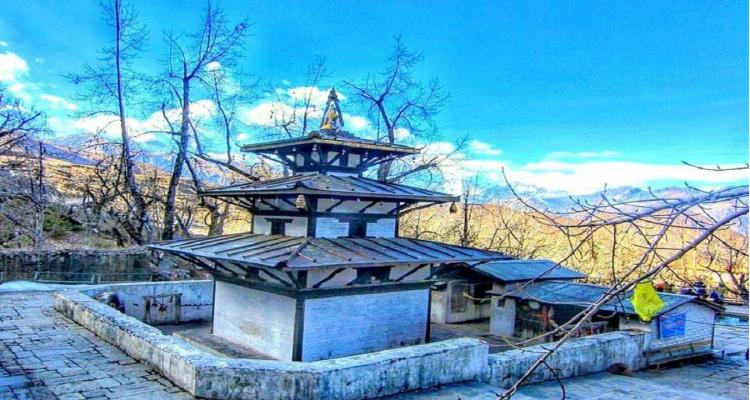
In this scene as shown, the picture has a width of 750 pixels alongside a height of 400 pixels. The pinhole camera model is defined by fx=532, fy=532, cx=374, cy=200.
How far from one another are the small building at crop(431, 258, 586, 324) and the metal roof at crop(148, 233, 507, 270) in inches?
137

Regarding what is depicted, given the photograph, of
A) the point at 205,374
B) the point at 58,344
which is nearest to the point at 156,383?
the point at 205,374

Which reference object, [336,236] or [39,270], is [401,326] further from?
[39,270]

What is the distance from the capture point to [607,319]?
11.6 metres

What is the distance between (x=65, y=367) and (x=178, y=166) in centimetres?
1254

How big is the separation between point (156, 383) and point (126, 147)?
1414 cm

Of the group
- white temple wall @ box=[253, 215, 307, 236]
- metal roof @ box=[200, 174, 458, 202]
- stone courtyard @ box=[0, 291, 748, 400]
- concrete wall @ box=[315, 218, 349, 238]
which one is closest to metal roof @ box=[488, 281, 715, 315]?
stone courtyard @ box=[0, 291, 748, 400]

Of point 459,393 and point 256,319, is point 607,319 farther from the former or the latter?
point 256,319

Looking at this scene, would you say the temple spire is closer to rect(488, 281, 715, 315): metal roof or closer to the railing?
rect(488, 281, 715, 315): metal roof

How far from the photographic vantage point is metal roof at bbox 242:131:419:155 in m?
11.2

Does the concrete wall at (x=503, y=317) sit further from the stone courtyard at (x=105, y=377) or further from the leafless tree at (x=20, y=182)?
the leafless tree at (x=20, y=182)

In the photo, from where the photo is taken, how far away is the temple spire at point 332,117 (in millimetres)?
12160

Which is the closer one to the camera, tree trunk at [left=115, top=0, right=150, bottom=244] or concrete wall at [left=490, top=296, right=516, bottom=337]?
concrete wall at [left=490, top=296, right=516, bottom=337]

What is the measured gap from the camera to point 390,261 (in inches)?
376

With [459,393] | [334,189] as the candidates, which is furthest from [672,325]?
[334,189]
